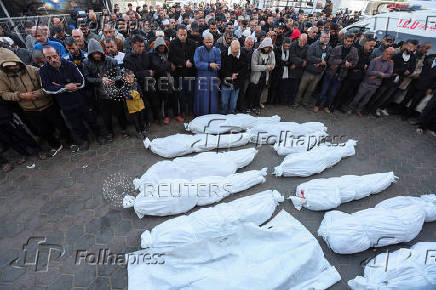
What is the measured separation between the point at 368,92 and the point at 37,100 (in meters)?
7.96

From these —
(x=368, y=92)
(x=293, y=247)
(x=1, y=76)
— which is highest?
(x=1, y=76)

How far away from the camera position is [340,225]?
3068 millimetres

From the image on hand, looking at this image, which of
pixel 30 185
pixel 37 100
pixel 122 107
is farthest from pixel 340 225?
pixel 37 100

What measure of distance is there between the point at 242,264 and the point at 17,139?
15.4ft

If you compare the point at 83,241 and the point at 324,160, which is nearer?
the point at 83,241

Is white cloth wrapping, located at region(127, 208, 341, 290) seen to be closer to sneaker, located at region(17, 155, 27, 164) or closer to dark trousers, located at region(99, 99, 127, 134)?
dark trousers, located at region(99, 99, 127, 134)

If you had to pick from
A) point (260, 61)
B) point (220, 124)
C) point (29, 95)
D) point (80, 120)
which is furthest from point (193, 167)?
point (260, 61)

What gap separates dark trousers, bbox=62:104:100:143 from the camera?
433 cm

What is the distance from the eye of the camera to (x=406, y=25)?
716cm

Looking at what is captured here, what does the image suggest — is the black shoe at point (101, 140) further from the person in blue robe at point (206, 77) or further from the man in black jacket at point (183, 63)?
the person in blue robe at point (206, 77)

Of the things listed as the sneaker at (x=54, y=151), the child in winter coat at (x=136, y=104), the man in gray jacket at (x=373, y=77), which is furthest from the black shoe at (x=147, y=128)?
the man in gray jacket at (x=373, y=77)

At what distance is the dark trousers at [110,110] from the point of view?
4.61m

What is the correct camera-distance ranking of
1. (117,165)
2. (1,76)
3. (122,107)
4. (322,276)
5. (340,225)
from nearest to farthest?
(322,276) → (340,225) → (1,76) → (117,165) → (122,107)

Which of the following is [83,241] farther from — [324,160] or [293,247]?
[324,160]
